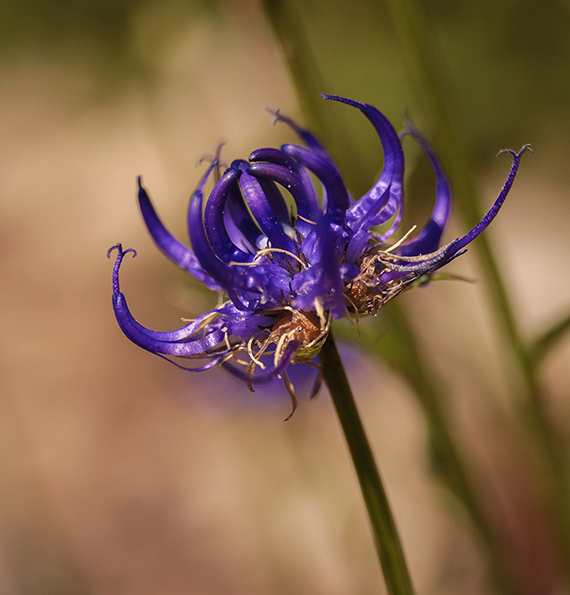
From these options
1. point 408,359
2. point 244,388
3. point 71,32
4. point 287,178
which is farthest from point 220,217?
point 71,32

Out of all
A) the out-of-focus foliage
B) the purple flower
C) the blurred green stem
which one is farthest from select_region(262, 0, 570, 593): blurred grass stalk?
the out-of-focus foliage

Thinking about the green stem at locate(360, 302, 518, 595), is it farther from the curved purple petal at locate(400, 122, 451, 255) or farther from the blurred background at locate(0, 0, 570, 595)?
the curved purple petal at locate(400, 122, 451, 255)

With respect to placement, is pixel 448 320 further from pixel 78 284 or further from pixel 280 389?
pixel 78 284

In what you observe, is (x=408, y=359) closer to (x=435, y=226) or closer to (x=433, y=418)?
(x=433, y=418)

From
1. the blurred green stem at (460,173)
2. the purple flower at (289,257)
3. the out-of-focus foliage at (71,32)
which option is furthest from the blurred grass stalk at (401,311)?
the out-of-focus foliage at (71,32)

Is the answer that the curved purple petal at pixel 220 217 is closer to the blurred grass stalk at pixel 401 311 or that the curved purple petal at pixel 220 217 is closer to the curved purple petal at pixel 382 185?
the curved purple petal at pixel 382 185

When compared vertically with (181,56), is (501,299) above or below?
below

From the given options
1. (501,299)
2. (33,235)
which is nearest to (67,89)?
(33,235)
